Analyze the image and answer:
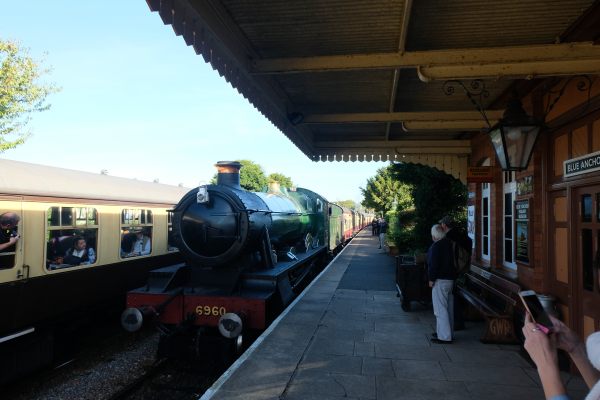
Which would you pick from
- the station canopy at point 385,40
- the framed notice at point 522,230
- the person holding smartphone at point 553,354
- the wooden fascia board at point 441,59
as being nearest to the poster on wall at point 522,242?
the framed notice at point 522,230

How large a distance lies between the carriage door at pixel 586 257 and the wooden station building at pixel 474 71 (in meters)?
0.01

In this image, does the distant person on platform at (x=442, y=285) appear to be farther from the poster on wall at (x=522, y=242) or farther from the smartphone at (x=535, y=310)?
the smartphone at (x=535, y=310)

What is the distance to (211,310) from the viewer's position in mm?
5973

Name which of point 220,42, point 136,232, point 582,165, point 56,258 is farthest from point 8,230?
point 582,165

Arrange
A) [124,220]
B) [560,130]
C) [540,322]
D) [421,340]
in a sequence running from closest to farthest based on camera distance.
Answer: [540,322]
[560,130]
[421,340]
[124,220]

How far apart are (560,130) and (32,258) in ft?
22.1

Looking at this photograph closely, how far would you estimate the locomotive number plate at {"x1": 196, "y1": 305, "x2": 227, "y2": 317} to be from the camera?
591 cm

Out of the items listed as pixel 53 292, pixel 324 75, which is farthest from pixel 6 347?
pixel 324 75

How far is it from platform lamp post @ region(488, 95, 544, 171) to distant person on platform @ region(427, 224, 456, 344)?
1693mm

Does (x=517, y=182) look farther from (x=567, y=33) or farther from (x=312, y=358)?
(x=312, y=358)

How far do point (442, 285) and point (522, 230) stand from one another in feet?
4.61

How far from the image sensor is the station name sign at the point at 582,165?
13.3ft

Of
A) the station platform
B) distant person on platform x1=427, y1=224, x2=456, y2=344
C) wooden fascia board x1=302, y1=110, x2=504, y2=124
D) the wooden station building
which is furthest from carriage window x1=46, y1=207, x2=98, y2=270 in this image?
distant person on platform x1=427, y1=224, x2=456, y2=344

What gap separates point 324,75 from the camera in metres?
5.39
